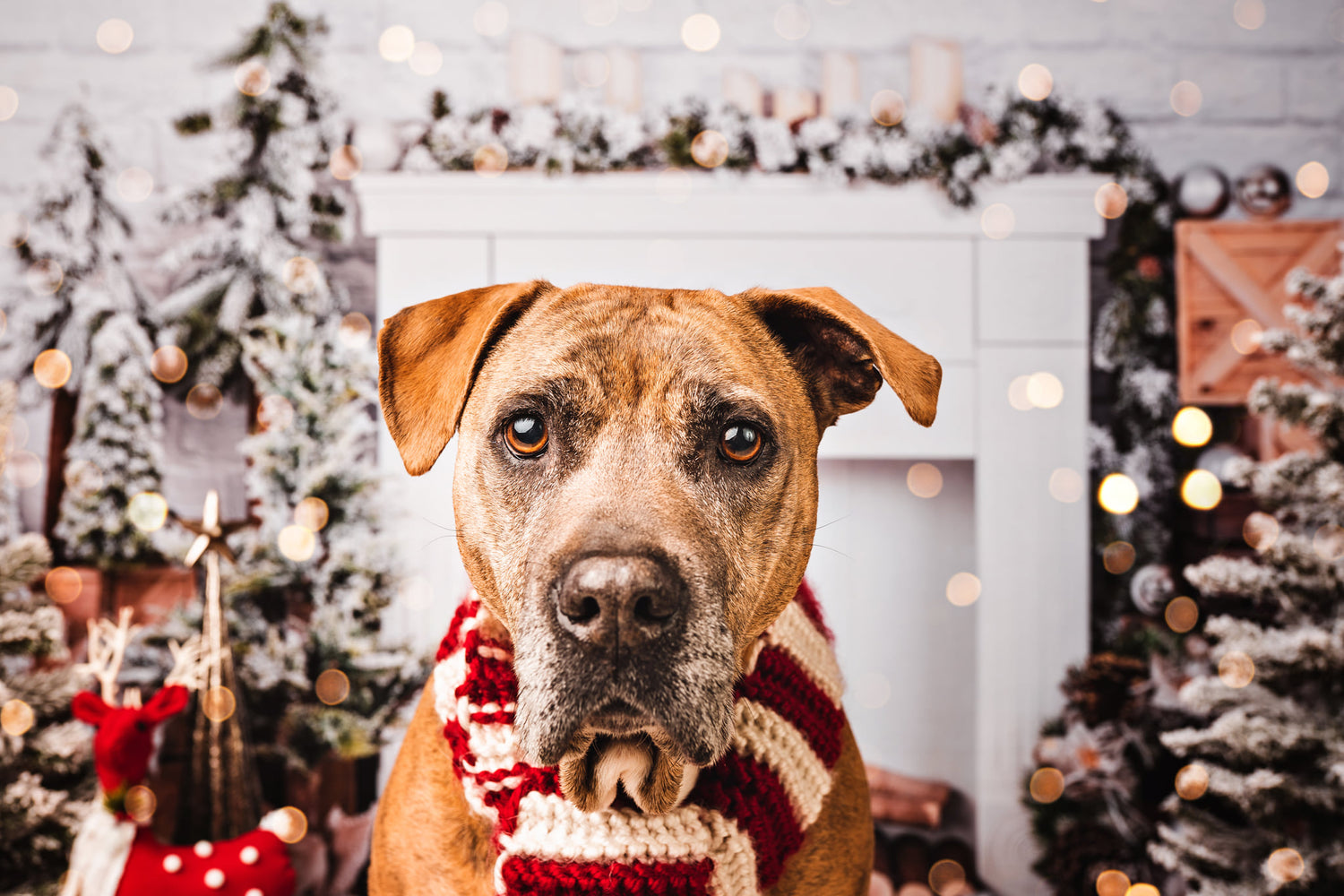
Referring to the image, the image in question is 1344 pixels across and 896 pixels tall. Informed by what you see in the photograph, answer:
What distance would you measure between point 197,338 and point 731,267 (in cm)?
175

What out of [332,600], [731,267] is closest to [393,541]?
[332,600]

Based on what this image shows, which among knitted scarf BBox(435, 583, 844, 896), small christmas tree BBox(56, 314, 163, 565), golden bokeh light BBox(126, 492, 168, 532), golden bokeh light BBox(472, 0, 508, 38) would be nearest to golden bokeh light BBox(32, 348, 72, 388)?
small christmas tree BBox(56, 314, 163, 565)

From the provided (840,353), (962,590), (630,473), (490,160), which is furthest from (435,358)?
(962,590)

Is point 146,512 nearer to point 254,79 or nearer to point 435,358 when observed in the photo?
point 254,79

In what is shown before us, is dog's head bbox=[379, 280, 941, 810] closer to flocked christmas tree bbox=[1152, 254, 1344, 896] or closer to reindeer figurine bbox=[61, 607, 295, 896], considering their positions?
reindeer figurine bbox=[61, 607, 295, 896]

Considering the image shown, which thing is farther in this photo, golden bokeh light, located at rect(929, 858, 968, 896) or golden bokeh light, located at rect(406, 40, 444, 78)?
golden bokeh light, located at rect(406, 40, 444, 78)

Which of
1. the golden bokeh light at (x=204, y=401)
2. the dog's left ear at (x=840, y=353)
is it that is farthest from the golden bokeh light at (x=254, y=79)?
the dog's left ear at (x=840, y=353)

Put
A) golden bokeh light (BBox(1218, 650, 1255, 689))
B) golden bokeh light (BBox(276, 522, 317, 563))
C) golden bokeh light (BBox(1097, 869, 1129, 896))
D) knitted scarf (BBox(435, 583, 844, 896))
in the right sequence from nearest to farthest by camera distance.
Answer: knitted scarf (BBox(435, 583, 844, 896))
golden bokeh light (BBox(1218, 650, 1255, 689))
golden bokeh light (BBox(1097, 869, 1129, 896))
golden bokeh light (BBox(276, 522, 317, 563))

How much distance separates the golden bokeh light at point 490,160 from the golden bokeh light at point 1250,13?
262 cm

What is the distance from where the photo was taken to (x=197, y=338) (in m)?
2.54

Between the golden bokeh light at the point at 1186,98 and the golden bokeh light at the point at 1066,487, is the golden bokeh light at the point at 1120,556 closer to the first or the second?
the golden bokeh light at the point at 1066,487

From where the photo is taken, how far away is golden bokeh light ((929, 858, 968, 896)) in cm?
257

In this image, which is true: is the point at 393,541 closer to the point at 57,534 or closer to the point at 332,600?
the point at 332,600

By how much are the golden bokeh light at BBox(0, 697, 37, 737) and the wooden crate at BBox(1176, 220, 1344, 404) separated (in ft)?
11.5
